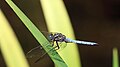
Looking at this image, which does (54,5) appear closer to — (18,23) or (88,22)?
(18,23)

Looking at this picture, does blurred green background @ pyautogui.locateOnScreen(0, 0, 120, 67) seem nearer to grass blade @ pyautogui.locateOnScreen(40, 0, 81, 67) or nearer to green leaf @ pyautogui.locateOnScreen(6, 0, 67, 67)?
grass blade @ pyautogui.locateOnScreen(40, 0, 81, 67)

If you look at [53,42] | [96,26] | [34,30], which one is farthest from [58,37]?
[96,26]

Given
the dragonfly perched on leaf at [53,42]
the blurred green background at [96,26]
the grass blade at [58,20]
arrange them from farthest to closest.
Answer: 1. the blurred green background at [96,26]
2. the grass blade at [58,20]
3. the dragonfly perched on leaf at [53,42]

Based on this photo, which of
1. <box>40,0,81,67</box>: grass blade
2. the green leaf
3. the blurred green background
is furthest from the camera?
the blurred green background

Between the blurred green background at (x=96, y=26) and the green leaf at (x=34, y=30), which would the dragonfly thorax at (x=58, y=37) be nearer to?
the green leaf at (x=34, y=30)

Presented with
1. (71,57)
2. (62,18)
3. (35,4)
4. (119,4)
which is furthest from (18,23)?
(119,4)

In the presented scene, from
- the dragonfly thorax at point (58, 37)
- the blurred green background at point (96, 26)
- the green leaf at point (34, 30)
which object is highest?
the green leaf at point (34, 30)

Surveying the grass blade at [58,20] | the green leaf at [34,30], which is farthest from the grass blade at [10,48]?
the green leaf at [34,30]

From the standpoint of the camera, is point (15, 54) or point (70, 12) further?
point (70, 12)

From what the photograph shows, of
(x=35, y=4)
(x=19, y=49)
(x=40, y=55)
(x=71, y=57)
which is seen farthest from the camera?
(x=35, y=4)

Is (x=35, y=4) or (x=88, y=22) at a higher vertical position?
(x=35, y=4)

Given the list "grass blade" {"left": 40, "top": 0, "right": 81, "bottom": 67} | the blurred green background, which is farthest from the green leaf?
the blurred green background
